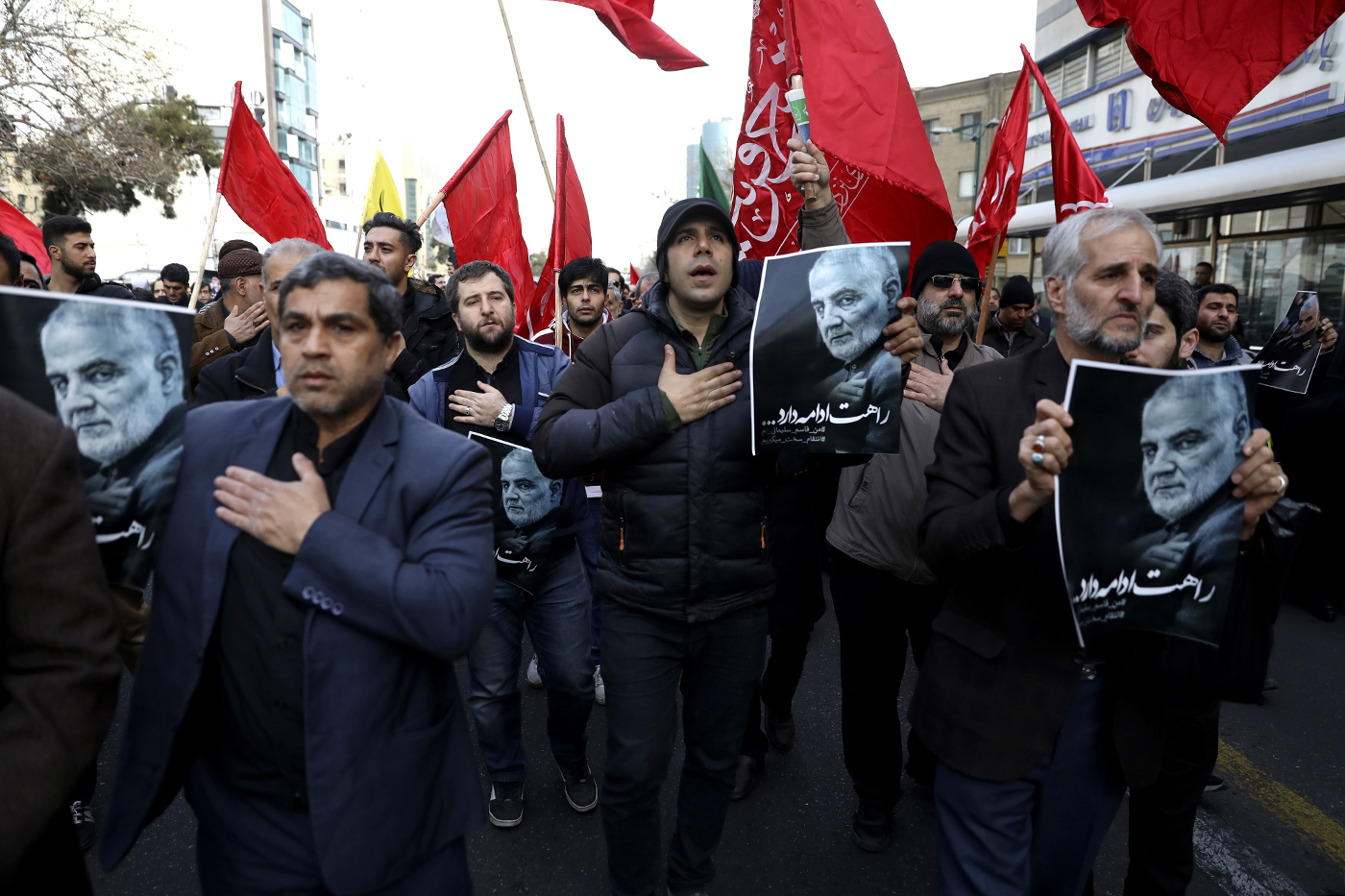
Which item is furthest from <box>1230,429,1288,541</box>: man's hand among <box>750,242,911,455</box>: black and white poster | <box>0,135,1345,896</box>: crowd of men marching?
<box>750,242,911,455</box>: black and white poster

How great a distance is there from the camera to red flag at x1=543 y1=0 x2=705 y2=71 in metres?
4.54

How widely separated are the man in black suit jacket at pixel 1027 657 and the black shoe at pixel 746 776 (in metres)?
1.43

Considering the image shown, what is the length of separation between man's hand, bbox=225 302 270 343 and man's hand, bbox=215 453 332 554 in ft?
9.42

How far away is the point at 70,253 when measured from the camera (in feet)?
20.4

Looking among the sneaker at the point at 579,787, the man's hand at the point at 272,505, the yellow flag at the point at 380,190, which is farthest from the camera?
the yellow flag at the point at 380,190

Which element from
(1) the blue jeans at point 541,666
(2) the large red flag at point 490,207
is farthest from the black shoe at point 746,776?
(2) the large red flag at point 490,207

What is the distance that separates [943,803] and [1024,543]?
76 cm

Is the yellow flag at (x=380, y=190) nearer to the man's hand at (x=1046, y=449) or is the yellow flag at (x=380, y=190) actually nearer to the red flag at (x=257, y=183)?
the red flag at (x=257, y=183)

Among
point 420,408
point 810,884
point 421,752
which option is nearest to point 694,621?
point 421,752

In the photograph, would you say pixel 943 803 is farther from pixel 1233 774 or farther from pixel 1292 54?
pixel 1292 54

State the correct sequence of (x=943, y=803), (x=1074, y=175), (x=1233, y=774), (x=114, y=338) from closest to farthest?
(x=114, y=338) < (x=943, y=803) < (x=1233, y=774) < (x=1074, y=175)

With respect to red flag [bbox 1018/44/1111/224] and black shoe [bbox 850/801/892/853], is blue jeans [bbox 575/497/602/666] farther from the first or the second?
red flag [bbox 1018/44/1111/224]

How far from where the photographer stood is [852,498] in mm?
3514

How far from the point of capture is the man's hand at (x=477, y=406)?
3490mm
